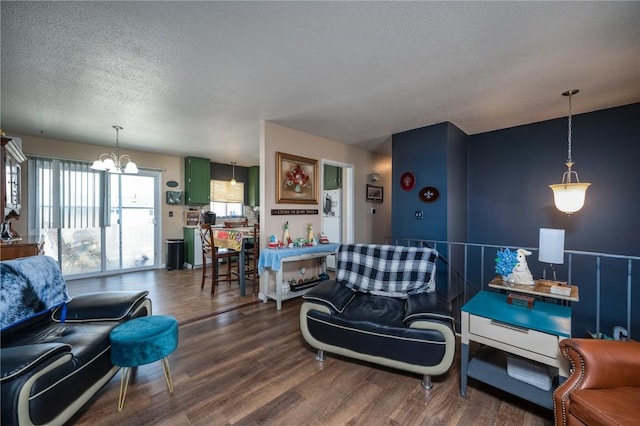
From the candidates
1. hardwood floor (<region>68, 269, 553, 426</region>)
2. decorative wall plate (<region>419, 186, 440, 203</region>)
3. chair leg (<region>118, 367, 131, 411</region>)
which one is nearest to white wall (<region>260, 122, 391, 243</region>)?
decorative wall plate (<region>419, 186, 440, 203</region>)

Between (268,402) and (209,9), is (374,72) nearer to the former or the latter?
(209,9)

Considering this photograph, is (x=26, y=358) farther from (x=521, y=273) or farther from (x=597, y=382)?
(x=521, y=273)

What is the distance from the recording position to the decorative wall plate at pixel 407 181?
417 cm

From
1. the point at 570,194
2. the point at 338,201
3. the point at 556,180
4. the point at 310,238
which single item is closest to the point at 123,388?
the point at 310,238

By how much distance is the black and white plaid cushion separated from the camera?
98.0 inches

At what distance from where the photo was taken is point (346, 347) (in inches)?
85.7

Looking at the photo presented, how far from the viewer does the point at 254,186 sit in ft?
23.7

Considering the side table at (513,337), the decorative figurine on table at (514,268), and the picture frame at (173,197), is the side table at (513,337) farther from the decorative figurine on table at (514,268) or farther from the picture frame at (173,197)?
the picture frame at (173,197)

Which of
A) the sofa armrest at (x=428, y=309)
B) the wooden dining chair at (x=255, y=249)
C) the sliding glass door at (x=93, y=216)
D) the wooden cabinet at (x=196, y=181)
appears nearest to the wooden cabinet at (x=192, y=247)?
the sliding glass door at (x=93, y=216)

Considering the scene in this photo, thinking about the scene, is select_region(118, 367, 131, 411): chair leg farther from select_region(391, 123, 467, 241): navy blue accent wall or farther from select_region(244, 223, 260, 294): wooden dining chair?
select_region(391, 123, 467, 241): navy blue accent wall

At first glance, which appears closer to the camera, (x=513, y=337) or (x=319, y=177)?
(x=513, y=337)

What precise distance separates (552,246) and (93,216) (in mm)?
6731

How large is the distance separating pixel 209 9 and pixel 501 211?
4.52 m

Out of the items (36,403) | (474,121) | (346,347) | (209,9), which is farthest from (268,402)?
(474,121)
